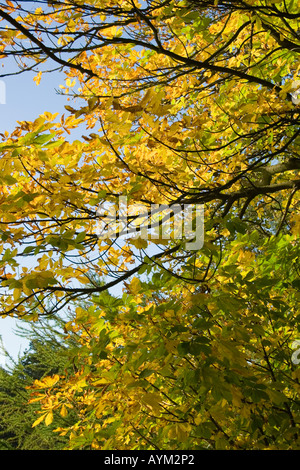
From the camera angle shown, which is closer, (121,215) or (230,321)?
(230,321)

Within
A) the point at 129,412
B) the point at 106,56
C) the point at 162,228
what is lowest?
the point at 129,412

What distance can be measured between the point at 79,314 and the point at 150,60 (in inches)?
103

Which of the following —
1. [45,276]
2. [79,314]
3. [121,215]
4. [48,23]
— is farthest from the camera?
[48,23]

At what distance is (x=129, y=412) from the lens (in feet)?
8.61

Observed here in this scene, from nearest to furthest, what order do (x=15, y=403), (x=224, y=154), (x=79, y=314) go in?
(x=79, y=314)
(x=224, y=154)
(x=15, y=403)

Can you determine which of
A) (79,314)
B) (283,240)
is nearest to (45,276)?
(79,314)

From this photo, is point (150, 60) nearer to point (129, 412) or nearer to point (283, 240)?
point (283, 240)

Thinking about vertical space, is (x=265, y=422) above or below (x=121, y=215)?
below

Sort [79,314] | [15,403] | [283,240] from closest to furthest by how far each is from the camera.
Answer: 1. [79,314]
2. [283,240]
3. [15,403]

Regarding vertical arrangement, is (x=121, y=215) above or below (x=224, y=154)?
below

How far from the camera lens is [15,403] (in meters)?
8.01

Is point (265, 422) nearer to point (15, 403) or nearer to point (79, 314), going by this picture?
point (79, 314)

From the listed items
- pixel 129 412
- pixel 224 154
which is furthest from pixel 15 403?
pixel 224 154

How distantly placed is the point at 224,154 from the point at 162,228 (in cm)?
159
